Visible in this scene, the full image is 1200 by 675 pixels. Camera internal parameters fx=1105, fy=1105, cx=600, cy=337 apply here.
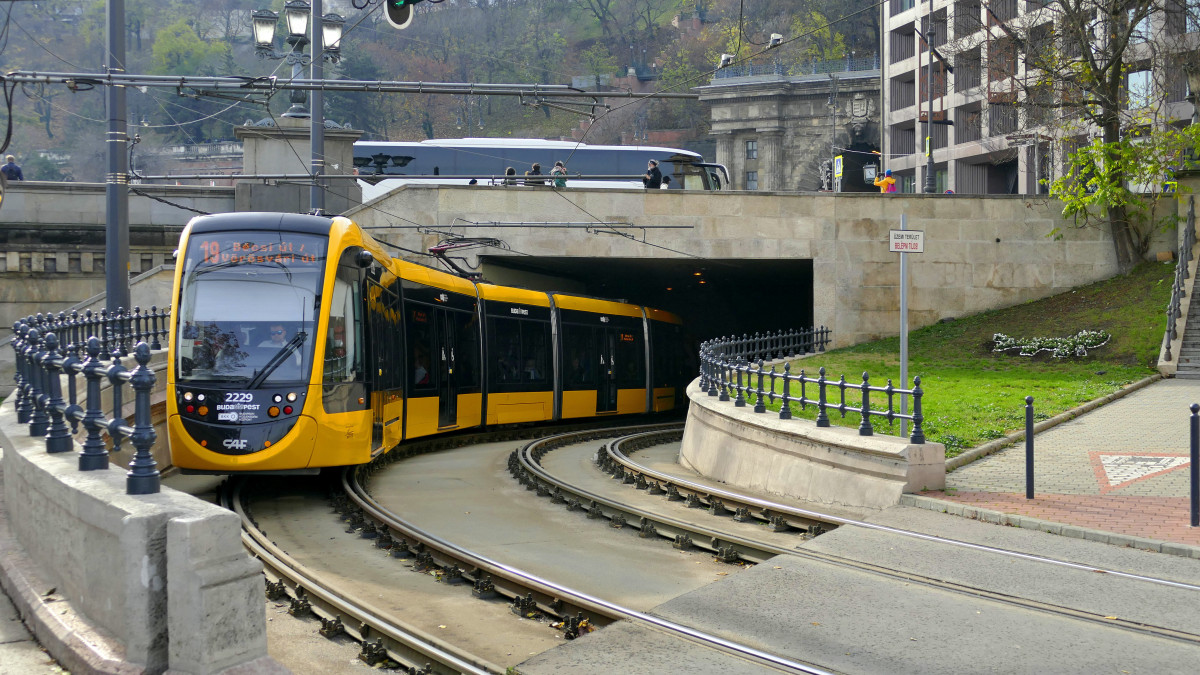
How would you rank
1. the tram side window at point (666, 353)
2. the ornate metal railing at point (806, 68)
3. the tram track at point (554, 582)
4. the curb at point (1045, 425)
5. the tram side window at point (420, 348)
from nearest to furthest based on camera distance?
the tram track at point (554, 582) < the curb at point (1045, 425) < the tram side window at point (420, 348) < the tram side window at point (666, 353) < the ornate metal railing at point (806, 68)

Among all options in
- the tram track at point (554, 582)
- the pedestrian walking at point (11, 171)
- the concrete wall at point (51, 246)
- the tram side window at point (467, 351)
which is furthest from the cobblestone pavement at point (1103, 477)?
the pedestrian walking at point (11, 171)

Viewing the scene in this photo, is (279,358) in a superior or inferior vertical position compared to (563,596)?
superior

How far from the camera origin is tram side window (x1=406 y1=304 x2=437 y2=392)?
16.7 meters

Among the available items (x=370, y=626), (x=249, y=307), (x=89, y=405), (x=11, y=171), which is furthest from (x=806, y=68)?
(x=89, y=405)

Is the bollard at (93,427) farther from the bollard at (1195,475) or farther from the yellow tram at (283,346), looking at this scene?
the bollard at (1195,475)

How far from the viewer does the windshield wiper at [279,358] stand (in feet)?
38.6

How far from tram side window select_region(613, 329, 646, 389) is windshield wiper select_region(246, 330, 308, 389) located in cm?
1377

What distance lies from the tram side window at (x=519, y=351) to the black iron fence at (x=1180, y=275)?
11.5 metres

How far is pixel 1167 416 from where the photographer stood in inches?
591

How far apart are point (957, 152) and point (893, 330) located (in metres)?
34.7

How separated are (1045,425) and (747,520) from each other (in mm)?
5644

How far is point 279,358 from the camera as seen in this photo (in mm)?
11875

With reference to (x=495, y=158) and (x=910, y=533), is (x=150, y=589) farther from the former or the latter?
(x=495, y=158)

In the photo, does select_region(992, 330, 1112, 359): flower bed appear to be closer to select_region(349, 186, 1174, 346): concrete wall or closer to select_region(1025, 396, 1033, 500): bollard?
select_region(349, 186, 1174, 346): concrete wall
